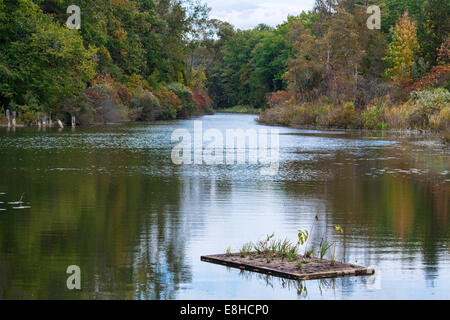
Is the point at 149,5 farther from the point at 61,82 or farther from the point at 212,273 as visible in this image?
the point at 212,273

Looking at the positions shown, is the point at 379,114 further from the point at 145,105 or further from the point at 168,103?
the point at 168,103

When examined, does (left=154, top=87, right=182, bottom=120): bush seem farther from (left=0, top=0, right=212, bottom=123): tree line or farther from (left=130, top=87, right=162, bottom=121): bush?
(left=130, top=87, right=162, bottom=121): bush

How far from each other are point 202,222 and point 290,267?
13.7 feet

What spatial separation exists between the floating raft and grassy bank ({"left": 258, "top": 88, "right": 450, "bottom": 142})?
27.7 metres

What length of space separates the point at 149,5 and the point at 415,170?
6730 centimetres

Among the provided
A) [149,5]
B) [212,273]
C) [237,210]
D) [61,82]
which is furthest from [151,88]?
[212,273]

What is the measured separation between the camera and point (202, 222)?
43.5 ft

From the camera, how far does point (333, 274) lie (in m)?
8.95

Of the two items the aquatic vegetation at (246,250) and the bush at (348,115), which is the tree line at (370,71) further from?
the aquatic vegetation at (246,250)

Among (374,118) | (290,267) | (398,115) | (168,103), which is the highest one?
(168,103)

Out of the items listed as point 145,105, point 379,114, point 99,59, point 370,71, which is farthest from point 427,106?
point 145,105

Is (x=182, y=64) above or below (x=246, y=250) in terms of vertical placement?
above

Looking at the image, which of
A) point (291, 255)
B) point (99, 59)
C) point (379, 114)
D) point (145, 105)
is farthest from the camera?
point (145, 105)

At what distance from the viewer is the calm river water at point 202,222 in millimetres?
8664
